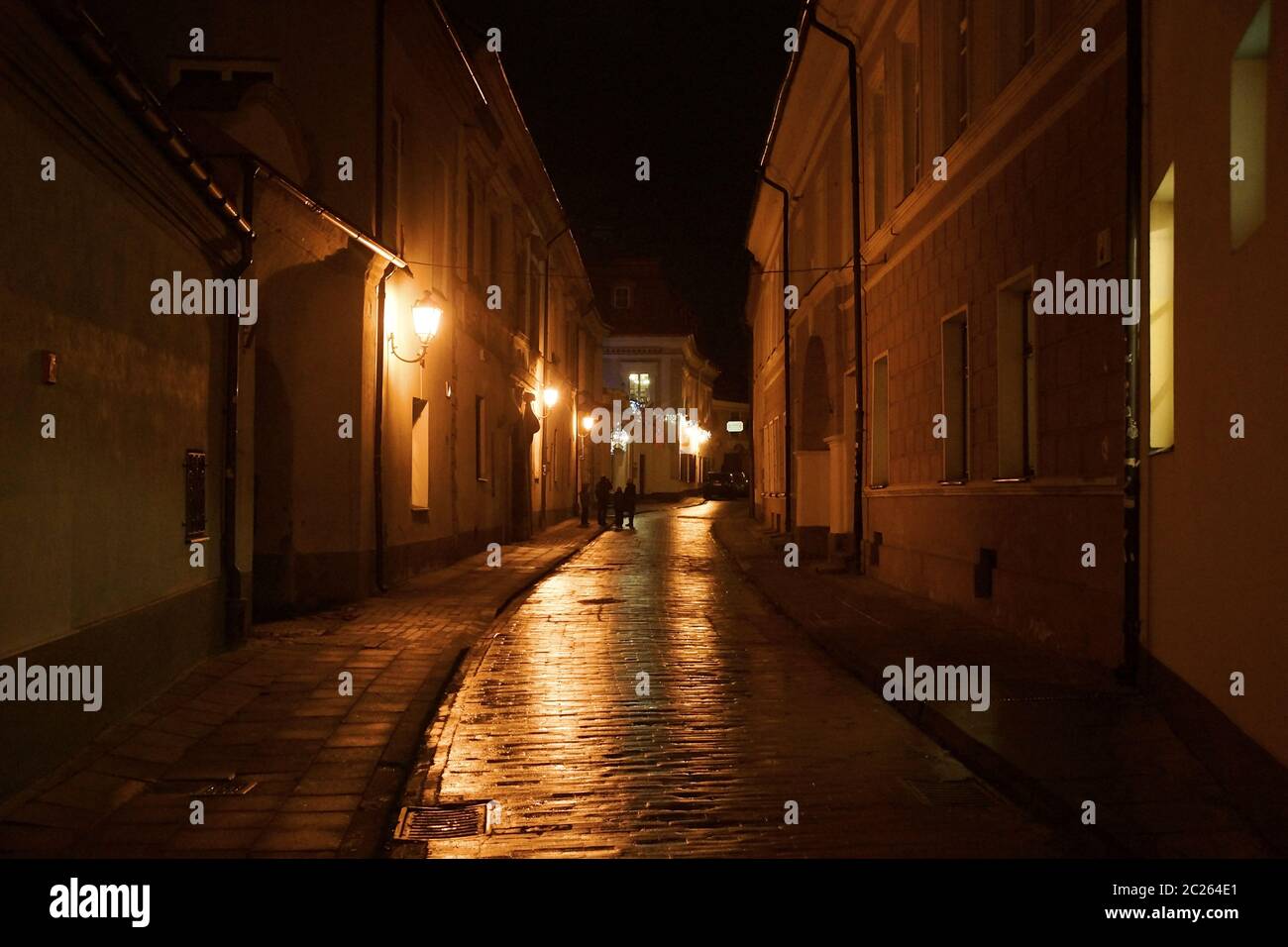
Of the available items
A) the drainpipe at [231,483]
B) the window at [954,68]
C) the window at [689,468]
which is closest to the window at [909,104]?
the window at [954,68]

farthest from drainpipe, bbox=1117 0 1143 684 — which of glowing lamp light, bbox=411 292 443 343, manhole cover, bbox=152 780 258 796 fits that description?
glowing lamp light, bbox=411 292 443 343

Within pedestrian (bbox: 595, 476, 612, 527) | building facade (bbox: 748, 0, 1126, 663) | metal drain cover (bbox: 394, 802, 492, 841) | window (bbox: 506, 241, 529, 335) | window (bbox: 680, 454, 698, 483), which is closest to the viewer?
metal drain cover (bbox: 394, 802, 492, 841)

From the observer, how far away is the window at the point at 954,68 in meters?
14.6

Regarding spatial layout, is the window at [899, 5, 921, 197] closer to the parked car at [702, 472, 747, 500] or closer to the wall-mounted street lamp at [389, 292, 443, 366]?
the wall-mounted street lamp at [389, 292, 443, 366]

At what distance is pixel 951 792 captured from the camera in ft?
22.0

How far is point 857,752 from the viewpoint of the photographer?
7676mm

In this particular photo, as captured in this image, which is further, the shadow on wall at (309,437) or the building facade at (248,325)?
the shadow on wall at (309,437)

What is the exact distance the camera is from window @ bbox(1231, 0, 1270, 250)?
19.8 ft

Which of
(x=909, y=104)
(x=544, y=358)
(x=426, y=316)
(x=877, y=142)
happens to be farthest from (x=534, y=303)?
(x=909, y=104)

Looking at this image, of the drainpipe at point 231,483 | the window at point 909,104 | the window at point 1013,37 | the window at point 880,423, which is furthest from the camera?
the window at point 880,423

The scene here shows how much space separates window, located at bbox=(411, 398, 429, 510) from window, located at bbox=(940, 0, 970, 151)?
27.9 ft

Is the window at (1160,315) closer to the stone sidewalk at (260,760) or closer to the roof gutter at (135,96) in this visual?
the stone sidewalk at (260,760)

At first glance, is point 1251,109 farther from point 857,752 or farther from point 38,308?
point 38,308

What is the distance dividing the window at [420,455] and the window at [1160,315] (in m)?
11.8
